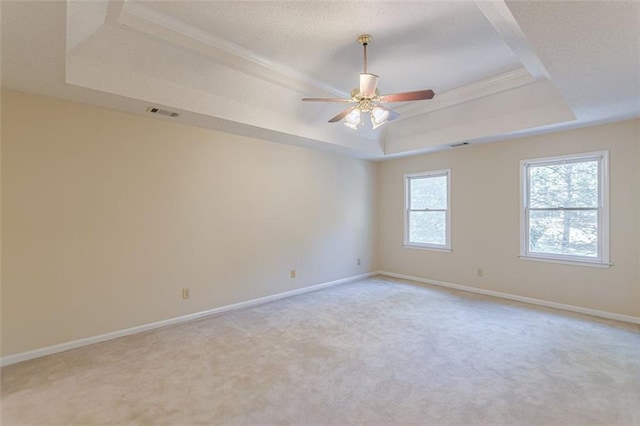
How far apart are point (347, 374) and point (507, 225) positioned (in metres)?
3.65

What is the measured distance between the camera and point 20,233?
280 centimetres

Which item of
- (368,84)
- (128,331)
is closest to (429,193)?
(368,84)

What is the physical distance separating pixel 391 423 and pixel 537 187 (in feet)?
13.5

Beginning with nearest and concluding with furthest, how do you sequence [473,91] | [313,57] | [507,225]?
[313,57] < [473,91] < [507,225]

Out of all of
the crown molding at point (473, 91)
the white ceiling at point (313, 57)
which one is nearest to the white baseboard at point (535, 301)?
the white ceiling at point (313, 57)

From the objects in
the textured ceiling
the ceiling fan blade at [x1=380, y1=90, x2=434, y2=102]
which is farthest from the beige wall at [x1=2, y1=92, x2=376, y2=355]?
the ceiling fan blade at [x1=380, y1=90, x2=434, y2=102]

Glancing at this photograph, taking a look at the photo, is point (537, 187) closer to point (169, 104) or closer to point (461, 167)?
point (461, 167)

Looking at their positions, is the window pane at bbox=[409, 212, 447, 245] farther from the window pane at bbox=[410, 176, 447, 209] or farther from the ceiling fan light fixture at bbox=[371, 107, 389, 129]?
the ceiling fan light fixture at bbox=[371, 107, 389, 129]

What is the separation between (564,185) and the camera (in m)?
4.27

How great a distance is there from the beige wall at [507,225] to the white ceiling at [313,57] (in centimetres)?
38

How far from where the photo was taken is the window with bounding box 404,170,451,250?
555 centimetres

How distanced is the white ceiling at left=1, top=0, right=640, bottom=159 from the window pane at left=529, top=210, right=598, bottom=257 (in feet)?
3.96

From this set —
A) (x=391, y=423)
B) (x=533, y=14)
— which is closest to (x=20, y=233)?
(x=391, y=423)

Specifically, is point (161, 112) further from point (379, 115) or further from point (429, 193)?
point (429, 193)
